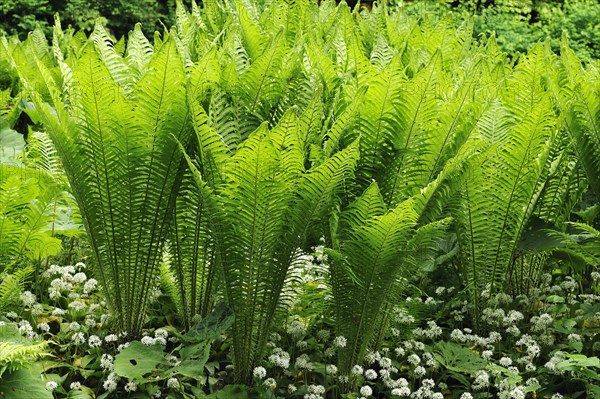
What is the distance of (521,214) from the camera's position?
325cm

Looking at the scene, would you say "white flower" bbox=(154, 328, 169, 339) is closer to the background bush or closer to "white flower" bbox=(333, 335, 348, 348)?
"white flower" bbox=(333, 335, 348, 348)

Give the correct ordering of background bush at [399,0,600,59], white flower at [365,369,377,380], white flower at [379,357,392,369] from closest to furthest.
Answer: white flower at [365,369,377,380] → white flower at [379,357,392,369] → background bush at [399,0,600,59]

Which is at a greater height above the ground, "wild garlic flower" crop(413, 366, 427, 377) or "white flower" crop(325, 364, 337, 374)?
"wild garlic flower" crop(413, 366, 427, 377)

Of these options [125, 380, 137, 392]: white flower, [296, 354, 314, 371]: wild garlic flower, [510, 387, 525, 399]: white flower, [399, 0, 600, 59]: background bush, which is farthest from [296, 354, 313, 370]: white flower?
[399, 0, 600, 59]: background bush

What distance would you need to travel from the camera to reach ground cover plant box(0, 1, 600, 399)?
2727 mm

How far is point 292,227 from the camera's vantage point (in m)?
2.74

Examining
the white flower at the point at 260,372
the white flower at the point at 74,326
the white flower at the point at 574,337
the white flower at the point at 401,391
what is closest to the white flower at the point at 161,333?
the white flower at the point at 74,326

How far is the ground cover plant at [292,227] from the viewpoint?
273 centimetres

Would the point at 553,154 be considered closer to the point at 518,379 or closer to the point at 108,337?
the point at 518,379

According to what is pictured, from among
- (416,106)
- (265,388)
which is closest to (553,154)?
(416,106)

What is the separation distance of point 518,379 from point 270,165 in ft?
4.03

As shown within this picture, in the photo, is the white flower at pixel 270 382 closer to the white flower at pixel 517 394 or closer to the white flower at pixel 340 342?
the white flower at pixel 340 342

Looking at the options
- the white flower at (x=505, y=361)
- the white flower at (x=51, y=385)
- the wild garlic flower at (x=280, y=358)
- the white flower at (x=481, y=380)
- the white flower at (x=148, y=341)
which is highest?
the white flower at (x=505, y=361)

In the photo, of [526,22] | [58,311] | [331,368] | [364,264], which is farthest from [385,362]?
[526,22]
